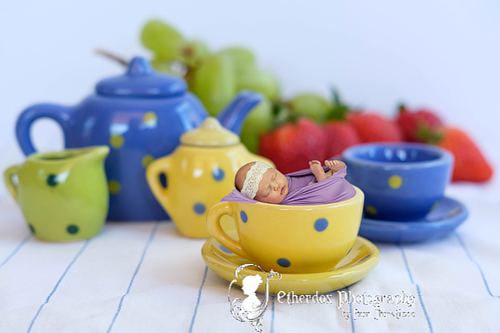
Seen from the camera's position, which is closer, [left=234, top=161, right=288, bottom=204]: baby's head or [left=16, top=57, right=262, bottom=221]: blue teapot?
[left=234, top=161, right=288, bottom=204]: baby's head

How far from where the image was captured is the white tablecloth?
1.54ft

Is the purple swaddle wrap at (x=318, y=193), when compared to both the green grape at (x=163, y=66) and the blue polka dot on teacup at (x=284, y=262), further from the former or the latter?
the green grape at (x=163, y=66)

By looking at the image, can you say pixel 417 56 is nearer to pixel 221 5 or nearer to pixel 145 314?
pixel 221 5

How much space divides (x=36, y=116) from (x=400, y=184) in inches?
20.9

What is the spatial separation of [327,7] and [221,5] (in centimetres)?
26

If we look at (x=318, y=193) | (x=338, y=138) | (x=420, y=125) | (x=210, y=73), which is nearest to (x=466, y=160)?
(x=420, y=125)

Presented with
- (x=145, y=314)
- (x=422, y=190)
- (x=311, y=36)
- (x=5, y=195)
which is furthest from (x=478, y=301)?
(x=311, y=36)

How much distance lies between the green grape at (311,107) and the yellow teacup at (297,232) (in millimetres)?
586

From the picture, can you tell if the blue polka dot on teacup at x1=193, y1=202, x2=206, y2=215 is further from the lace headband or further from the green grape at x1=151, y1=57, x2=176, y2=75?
the green grape at x1=151, y1=57, x2=176, y2=75

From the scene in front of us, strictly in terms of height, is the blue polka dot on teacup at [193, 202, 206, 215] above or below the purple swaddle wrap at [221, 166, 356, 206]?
below

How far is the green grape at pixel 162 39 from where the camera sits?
1.01 meters

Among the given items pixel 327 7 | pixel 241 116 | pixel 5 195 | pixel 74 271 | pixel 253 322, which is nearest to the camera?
pixel 253 322

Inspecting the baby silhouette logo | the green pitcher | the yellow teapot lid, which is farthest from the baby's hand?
the green pitcher

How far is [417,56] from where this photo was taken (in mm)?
1317
